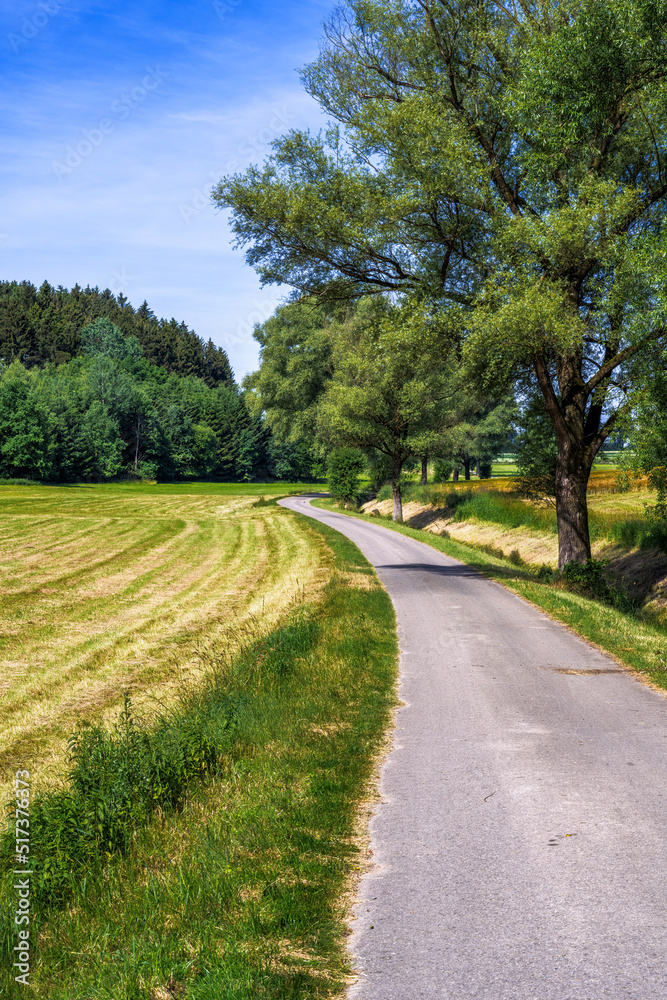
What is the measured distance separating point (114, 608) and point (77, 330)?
133 meters

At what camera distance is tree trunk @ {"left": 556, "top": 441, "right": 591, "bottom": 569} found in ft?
56.1

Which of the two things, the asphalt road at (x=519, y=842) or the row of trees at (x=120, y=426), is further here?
the row of trees at (x=120, y=426)

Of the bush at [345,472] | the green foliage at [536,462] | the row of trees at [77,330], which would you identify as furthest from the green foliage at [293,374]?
A: the row of trees at [77,330]

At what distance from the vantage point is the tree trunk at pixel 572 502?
56.1 ft

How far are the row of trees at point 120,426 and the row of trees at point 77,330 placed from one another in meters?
6.07

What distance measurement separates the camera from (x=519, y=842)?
15.0 ft

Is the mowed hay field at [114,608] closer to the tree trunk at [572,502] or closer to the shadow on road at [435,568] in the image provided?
the shadow on road at [435,568]

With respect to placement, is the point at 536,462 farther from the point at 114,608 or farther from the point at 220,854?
the point at 220,854

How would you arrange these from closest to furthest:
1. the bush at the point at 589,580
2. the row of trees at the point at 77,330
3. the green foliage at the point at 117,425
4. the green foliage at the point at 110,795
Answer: the green foliage at the point at 110,795 → the bush at the point at 589,580 → the green foliage at the point at 117,425 → the row of trees at the point at 77,330

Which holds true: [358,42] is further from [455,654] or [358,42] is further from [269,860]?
[269,860]

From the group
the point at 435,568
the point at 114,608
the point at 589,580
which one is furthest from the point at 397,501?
the point at 114,608

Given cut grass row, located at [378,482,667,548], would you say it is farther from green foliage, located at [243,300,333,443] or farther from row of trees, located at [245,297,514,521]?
green foliage, located at [243,300,333,443]

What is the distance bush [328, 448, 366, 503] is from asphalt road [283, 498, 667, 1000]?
44.0 metres

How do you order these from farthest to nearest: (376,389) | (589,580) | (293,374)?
1. (293,374)
2. (376,389)
3. (589,580)
